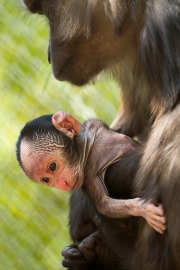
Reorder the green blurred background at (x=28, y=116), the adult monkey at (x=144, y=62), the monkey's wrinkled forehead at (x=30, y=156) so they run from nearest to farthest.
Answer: the adult monkey at (x=144, y=62) → the monkey's wrinkled forehead at (x=30, y=156) → the green blurred background at (x=28, y=116)

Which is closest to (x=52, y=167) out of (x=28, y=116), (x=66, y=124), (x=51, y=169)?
(x=51, y=169)

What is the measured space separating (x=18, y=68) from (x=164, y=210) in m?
2.39

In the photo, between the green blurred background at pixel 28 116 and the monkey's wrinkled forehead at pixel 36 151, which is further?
the green blurred background at pixel 28 116

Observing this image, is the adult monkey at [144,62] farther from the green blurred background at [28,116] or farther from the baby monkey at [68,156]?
the green blurred background at [28,116]

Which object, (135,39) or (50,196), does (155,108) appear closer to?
(135,39)

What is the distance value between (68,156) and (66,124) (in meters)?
0.13

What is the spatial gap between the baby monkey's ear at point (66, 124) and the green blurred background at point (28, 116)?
3.80 ft

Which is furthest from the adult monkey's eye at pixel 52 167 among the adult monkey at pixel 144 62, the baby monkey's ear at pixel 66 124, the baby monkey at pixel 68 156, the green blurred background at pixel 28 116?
the green blurred background at pixel 28 116

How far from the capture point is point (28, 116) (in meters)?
5.11

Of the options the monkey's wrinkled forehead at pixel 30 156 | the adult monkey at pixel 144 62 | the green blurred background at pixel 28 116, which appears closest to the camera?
the adult monkey at pixel 144 62

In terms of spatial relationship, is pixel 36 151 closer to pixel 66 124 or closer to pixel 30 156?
pixel 30 156

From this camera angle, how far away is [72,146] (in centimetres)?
334

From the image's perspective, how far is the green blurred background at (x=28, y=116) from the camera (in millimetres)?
4754

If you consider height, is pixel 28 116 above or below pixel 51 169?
below
